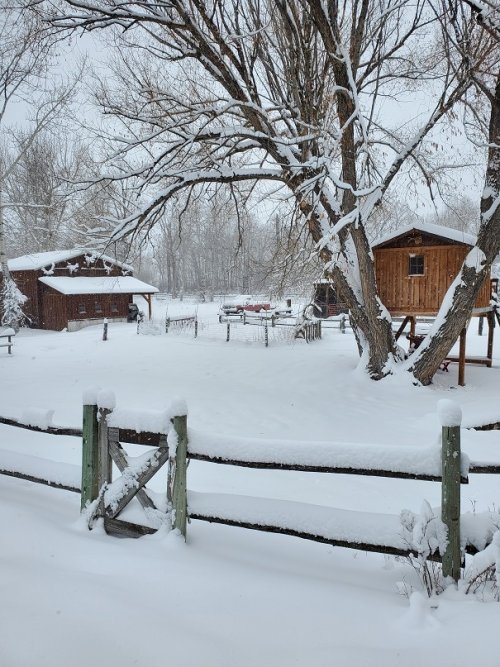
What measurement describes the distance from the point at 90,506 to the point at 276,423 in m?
5.82

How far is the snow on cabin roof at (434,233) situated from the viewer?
12.9m

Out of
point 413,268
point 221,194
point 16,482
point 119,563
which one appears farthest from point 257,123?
point 119,563

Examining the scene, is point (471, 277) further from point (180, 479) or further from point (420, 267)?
point (180, 479)

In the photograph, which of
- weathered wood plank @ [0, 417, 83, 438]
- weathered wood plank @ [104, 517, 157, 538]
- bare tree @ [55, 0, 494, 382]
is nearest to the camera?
weathered wood plank @ [104, 517, 157, 538]

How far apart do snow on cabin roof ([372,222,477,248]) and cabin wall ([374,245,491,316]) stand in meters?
0.28

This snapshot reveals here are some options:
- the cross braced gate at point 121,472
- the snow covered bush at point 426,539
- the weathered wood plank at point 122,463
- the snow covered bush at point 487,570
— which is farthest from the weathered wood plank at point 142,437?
the snow covered bush at point 487,570

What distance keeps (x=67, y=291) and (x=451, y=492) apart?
93.4ft

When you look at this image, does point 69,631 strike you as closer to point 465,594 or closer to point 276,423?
point 465,594

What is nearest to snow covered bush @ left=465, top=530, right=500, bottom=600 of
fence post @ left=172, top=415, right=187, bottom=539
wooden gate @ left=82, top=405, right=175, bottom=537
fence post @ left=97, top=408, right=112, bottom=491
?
fence post @ left=172, top=415, right=187, bottom=539

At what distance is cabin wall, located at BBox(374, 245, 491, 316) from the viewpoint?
528 inches

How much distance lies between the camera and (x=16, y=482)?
188 inches

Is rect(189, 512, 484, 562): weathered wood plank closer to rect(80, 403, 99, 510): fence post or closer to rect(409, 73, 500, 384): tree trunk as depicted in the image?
rect(80, 403, 99, 510): fence post

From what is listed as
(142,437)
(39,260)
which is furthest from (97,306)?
(142,437)

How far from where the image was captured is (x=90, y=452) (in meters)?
3.61
